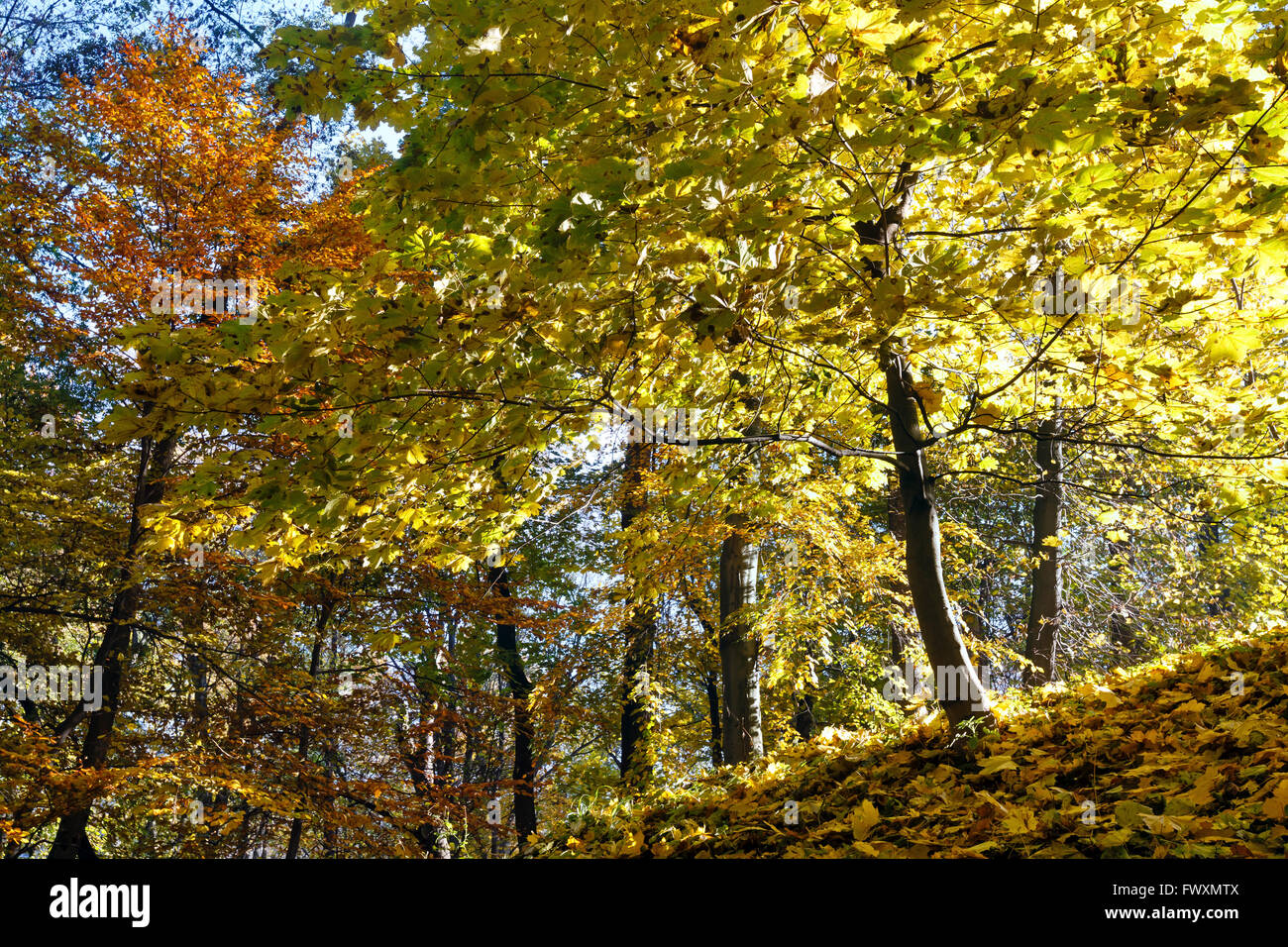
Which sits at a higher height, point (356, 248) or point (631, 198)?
point (356, 248)

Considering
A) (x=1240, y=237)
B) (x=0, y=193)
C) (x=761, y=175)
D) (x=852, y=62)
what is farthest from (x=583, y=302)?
(x=0, y=193)

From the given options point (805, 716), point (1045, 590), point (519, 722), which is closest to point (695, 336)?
point (519, 722)

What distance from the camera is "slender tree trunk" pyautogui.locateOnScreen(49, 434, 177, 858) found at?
6.13 meters

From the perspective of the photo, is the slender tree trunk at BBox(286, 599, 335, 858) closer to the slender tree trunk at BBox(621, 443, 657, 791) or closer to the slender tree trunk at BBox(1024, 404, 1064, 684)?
the slender tree trunk at BBox(621, 443, 657, 791)

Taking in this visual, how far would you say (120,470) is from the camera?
24.8 ft

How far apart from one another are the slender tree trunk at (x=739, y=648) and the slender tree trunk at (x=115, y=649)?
530 cm

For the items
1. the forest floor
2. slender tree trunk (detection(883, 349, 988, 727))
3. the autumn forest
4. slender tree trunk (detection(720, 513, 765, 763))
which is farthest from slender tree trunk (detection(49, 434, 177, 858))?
slender tree trunk (detection(883, 349, 988, 727))

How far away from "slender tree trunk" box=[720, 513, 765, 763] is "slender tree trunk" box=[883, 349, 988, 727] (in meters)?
3.03

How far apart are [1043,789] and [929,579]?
122 cm

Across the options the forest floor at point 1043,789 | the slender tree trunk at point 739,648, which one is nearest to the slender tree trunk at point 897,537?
the slender tree trunk at point 739,648

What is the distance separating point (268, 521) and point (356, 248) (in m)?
5.14

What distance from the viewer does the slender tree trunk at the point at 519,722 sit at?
34.1 feet

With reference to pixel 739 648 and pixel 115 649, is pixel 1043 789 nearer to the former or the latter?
pixel 739 648
